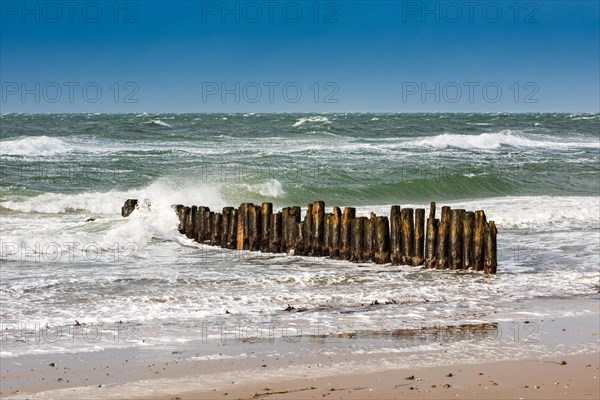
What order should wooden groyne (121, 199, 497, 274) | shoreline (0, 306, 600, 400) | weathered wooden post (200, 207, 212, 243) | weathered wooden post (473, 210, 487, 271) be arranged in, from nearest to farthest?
shoreline (0, 306, 600, 400) < weathered wooden post (473, 210, 487, 271) < wooden groyne (121, 199, 497, 274) < weathered wooden post (200, 207, 212, 243)

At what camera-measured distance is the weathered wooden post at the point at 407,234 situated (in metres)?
13.7

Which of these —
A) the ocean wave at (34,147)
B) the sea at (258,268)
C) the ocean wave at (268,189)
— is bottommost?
the sea at (258,268)

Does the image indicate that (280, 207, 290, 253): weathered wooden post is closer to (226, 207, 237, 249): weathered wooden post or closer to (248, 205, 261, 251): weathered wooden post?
(248, 205, 261, 251): weathered wooden post

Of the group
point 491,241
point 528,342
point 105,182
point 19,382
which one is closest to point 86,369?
point 19,382

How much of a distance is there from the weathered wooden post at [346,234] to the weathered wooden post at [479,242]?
207 cm

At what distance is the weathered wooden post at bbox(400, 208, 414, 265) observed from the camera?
13.7 meters

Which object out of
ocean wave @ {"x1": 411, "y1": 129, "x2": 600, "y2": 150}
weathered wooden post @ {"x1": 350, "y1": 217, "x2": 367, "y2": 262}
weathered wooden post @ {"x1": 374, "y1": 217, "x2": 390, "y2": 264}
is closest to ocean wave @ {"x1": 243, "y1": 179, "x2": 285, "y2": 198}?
weathered wooden post @ {"x1": 350, "y1": 217, "x2": 367, "y2": 262}

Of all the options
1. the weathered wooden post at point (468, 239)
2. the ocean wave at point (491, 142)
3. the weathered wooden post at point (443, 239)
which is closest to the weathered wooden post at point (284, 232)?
the weathered wooden post at point (443, 239)

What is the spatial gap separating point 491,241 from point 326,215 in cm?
293

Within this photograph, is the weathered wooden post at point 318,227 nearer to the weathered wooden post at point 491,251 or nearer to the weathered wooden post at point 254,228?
the weathered wooden post at point 254,228

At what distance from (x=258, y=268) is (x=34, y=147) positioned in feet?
85.2

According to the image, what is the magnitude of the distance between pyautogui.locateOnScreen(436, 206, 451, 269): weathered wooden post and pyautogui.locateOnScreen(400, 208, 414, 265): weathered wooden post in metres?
0.46

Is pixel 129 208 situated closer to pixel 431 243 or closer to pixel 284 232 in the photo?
pixel 284 232

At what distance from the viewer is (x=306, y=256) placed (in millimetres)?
14648
